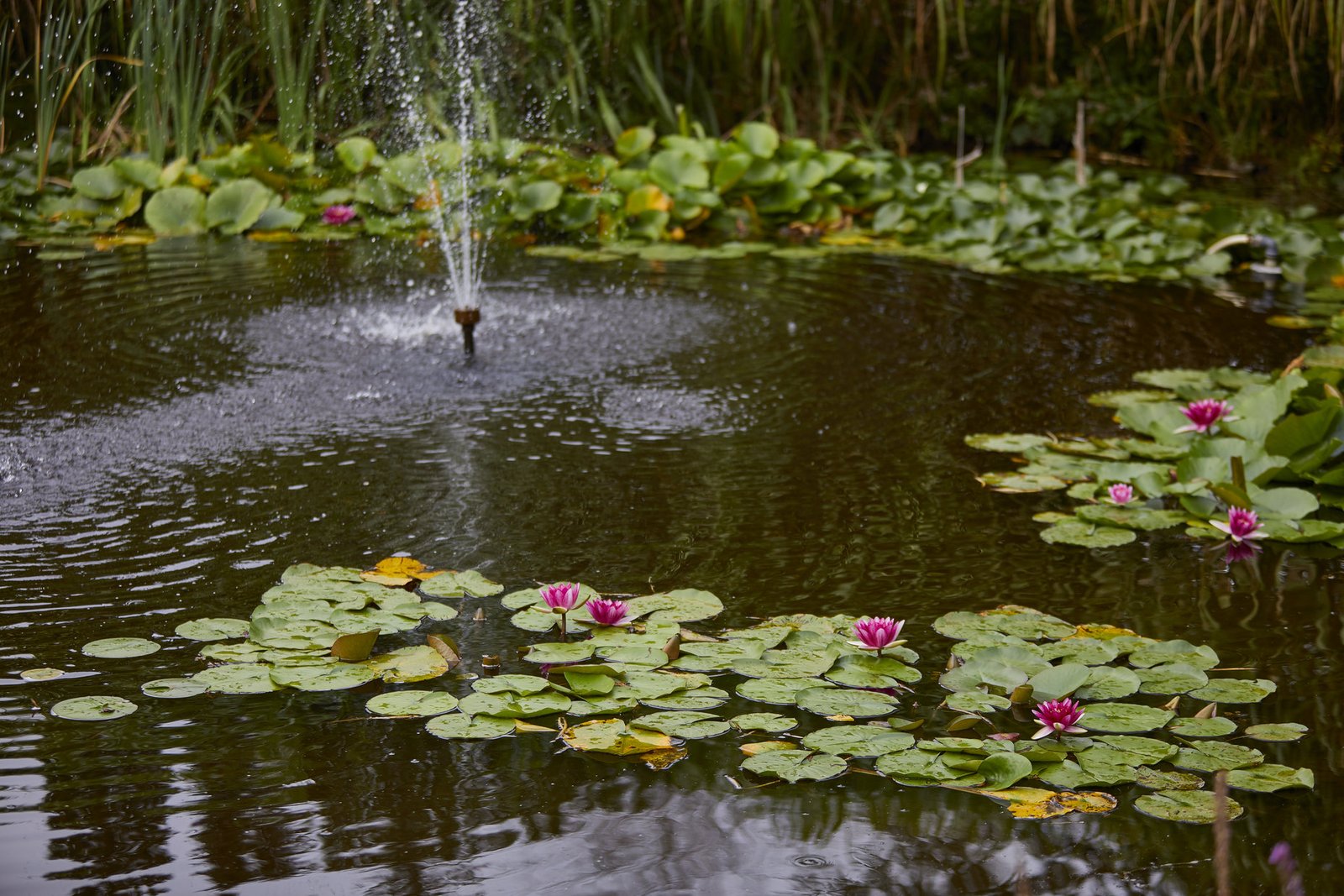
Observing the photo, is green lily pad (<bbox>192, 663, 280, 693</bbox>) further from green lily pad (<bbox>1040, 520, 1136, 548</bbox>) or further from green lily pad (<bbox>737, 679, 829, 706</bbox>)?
green lily pad (<bbox>1040, 520, 1136, 548</bbox>)

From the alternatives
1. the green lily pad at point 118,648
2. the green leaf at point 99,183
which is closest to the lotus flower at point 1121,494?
the green lily pad at point 118,648

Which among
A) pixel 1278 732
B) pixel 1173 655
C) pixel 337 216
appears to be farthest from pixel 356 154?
pixel 1278 732

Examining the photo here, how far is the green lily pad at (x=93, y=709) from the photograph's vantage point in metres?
1.96

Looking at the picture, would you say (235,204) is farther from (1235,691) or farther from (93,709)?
(1235,691)

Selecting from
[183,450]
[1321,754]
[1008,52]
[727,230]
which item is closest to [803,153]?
[727,230]

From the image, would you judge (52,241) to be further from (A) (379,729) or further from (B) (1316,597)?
(B) (1316,597)

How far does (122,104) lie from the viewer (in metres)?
6.20

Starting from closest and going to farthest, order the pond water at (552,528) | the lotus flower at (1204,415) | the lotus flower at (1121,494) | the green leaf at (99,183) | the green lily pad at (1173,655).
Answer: the pond water at (552,528), the green lily pad at (1173,655), the lotus flower at (1121,494), the lotus flower at (1204,415), the green leaf at (99,183)

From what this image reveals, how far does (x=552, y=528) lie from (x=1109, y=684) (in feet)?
3.54

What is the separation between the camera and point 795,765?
1865mm

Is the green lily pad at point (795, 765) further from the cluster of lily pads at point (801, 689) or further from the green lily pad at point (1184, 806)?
the green lily pad at point (1184, 806)

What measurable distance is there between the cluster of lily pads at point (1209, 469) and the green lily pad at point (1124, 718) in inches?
27.6

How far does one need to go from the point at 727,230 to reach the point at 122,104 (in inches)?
105

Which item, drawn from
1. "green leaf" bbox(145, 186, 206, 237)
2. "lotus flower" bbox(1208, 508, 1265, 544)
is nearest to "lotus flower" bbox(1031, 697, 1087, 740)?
"lotus flower" bbox(1208, 508, 1265, 544)
